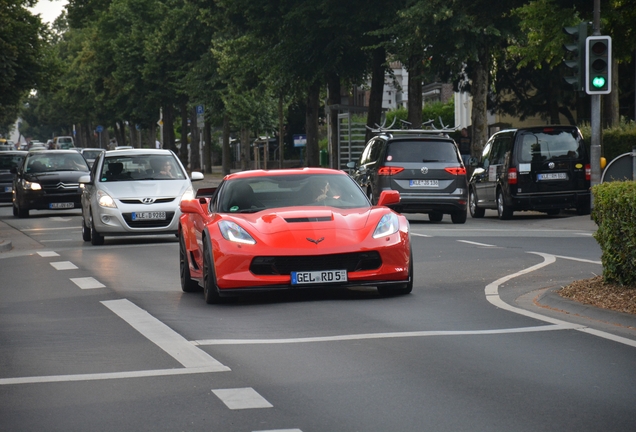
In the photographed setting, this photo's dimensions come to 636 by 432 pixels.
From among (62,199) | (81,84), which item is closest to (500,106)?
(62,199)

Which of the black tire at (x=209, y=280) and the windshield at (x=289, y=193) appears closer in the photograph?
the black tire at (x=209, y=280)

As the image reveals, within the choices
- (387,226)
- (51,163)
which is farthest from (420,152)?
(387,226)

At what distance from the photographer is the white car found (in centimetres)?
2136

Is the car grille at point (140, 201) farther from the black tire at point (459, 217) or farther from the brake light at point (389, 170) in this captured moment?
the black tire at point (459, 217)

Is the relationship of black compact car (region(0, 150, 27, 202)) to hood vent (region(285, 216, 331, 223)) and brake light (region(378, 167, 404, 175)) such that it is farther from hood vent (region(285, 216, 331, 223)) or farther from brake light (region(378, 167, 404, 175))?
hood vent (region(285, 216, 331, 223))

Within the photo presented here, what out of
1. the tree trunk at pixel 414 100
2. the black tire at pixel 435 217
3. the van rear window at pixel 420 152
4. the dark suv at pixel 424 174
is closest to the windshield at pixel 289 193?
the dark suv at pixel 424 174

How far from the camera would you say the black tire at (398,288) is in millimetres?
12305

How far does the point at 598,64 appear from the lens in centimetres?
2150

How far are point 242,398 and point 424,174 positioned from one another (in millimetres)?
19423

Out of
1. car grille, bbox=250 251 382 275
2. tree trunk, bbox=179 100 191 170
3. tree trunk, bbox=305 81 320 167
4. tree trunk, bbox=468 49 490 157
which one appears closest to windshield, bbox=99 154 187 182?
car grille, bbox=250 251 382 275

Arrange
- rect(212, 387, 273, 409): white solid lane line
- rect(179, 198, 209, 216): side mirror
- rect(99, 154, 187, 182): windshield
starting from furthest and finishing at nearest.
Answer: rect(99, 154, 187, 182): windshield
rect(179, 198, 209, 216): side mirror
rect(212, 387, 273, 409): white solid lane line

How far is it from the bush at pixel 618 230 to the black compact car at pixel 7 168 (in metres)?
29.8

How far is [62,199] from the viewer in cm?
3250

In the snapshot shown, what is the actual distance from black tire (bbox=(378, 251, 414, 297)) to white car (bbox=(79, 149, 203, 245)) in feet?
29.9
